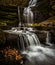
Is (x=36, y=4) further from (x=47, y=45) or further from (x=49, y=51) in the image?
(x=49, y=51)

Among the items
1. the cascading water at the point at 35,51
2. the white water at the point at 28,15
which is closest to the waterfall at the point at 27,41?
the cascading water at the point at 35,51

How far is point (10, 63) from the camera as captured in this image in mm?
6359

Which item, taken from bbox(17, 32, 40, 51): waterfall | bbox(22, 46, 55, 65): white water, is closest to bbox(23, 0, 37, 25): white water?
bbox(17, 32, 40, 51): waterfall

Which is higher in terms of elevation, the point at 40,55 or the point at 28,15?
the point at 28,15

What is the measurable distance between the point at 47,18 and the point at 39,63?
384 inches

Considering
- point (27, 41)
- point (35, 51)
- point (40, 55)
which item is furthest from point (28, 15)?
point (40, 55)

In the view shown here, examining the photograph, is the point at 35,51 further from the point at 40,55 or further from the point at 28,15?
the point at 28,15

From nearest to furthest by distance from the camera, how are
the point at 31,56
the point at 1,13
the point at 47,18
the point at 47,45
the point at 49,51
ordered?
the point at 31,56 → the point at 49,51 → the point at 47,45 → the point at 1,13 → the point at 47,18

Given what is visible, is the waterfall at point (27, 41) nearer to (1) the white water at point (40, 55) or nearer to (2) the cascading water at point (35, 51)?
(2) the cascading water at point (35, 51)

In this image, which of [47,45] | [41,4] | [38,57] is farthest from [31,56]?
[41,4]

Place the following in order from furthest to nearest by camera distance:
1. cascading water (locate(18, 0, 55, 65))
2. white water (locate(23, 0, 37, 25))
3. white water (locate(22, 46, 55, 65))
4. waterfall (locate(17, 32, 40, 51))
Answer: white water (locate(23, 0, 37, 25)) → waterfall (locate(17, 32, 40, 51)) → cascading water (locate(18, 0, 55, 65)) → white water (locate(22, 46, 55, 65))

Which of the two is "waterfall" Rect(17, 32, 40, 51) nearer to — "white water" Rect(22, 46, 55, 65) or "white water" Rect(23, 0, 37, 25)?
"white water" Rect(22, 46, 55, 65)

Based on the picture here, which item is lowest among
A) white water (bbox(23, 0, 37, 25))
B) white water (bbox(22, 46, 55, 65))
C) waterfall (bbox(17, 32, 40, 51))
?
white water (bbox(22, 46, 55, 65))

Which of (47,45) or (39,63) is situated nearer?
(39,63)
